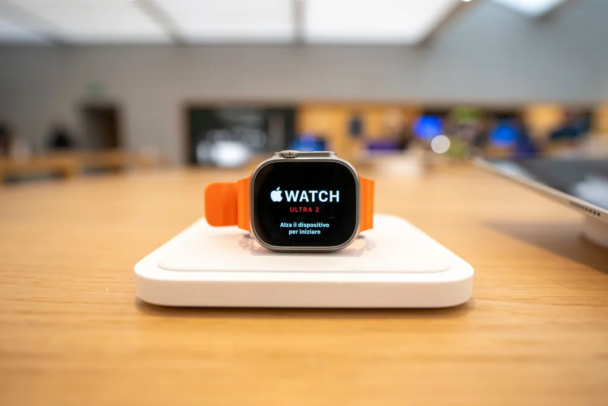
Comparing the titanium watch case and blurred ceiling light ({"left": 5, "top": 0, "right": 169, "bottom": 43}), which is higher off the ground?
blurred ceiling light ({"left": 5, "top": 0, "right": 169, "bottom": 43})

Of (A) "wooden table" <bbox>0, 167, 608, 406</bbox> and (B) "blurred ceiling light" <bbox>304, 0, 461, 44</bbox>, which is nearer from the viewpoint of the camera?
(A) "wooden table" <bbox>0, 167, 608, 406</bbox>

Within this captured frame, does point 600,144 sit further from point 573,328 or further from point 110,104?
point 110,104

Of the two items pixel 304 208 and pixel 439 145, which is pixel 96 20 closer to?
pixel 439 145

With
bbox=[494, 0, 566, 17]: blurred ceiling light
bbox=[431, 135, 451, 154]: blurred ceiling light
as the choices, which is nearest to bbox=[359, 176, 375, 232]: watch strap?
bbox=[431, 135, 451, 154]: blurred ceiling light

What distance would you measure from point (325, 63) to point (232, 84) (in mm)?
1456

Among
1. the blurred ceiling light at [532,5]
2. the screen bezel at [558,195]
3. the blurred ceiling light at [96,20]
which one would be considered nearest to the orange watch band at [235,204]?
the screen bezel at [558,195]

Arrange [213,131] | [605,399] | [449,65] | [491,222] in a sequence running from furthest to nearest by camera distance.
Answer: [213,131] < [449,65] < [491,222] < [605,399]

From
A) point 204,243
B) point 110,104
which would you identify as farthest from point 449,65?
point 204,243

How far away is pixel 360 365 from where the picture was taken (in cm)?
22

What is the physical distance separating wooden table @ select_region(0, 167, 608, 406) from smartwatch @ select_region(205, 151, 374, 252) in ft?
0.21

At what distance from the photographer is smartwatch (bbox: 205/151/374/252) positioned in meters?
0.32

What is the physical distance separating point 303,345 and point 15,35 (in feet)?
23.9

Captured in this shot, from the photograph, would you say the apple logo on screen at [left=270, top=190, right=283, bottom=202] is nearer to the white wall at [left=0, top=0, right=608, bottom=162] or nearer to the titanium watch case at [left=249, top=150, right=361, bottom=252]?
the titanium watch case at [left=249, top=150, right=361, bottom=252]

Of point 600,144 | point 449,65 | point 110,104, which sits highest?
point 449,65
